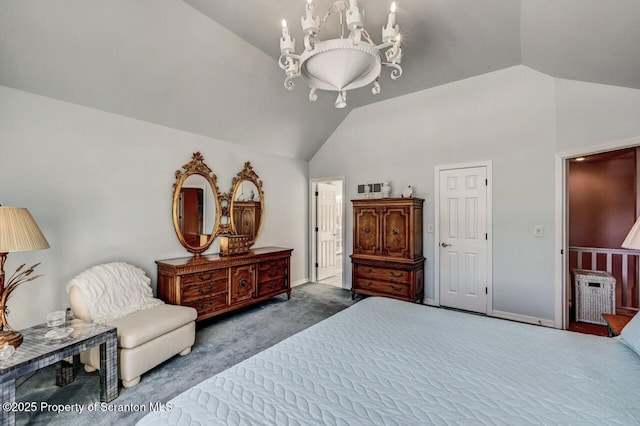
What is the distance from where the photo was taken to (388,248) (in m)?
4.14

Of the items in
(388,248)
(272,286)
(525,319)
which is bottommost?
(525,319)

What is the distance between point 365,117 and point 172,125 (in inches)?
116

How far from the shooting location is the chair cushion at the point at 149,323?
2.15 metres

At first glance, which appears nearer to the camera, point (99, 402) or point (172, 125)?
point (99, 402)

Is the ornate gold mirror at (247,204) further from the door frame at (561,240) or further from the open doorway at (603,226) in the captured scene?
the open doorway at (603,226)

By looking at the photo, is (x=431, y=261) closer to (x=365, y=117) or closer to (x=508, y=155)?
(x=508, y=155)

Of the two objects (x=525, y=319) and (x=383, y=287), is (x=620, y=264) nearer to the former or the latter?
(x=525, y=319)

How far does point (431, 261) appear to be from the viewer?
4195 mm

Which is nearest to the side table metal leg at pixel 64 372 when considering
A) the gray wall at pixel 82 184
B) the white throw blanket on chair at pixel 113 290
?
the white throw blanket on chair at pixel 113 290

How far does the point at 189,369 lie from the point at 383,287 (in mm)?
2682

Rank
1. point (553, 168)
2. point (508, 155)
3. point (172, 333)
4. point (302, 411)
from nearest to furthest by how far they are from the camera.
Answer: point (302, 411) < point (172, 333) < point (553, 168) < point (508, 155)

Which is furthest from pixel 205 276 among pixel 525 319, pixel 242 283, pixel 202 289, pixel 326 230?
pixel 525 319

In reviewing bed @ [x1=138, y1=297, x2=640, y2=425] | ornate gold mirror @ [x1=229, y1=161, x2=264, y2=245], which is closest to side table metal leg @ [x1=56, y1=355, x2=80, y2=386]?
bed @ [x1=138, y1=297, x2=640, y2=425]

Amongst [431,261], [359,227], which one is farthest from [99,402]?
[431,261]
